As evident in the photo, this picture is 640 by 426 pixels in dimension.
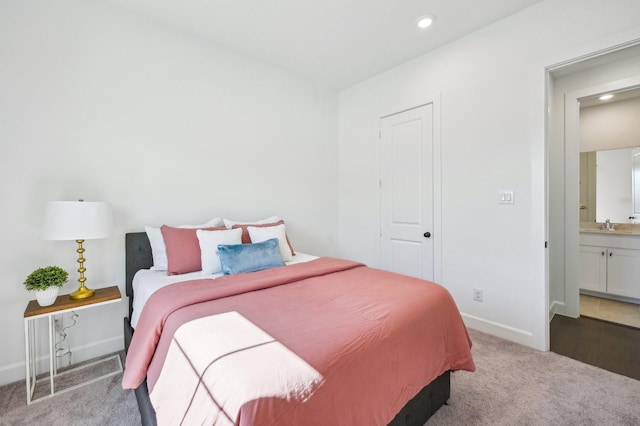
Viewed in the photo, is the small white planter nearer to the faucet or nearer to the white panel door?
the white panel door

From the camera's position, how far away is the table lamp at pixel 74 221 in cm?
177

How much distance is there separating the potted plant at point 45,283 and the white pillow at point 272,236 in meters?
1.30

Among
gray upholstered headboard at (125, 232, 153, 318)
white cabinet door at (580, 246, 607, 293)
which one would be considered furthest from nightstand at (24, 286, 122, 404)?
white cabinet door at (580, 246, 607, 293)

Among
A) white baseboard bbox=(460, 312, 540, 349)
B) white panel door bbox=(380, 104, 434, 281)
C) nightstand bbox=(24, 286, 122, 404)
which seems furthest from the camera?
white panel door bbox=(380, 104, 434, 281)

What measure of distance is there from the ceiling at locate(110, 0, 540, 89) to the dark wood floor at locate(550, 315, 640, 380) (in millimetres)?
2769

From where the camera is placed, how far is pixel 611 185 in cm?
357

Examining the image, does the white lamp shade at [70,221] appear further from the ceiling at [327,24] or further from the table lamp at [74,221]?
the ceiling at [327,24]

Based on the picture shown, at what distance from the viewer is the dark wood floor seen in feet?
6.84

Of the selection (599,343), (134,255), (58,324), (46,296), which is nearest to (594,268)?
(599,343)

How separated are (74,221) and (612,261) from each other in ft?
17.0

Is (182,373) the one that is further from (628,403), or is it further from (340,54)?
(340,54)

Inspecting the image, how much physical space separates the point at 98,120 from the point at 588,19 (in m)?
3.71

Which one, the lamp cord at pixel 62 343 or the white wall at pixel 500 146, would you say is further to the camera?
the white wall at pixel 500 146

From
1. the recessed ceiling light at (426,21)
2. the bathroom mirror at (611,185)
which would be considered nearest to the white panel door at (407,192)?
the recessed ceiling light at (426,21)
